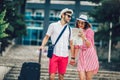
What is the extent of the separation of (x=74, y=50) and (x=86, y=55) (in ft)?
0.93

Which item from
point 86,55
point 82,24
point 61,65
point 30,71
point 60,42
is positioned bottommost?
point 30,71

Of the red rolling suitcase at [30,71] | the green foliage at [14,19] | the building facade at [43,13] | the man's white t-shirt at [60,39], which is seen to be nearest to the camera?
the red rolling suitcase at [30,71]

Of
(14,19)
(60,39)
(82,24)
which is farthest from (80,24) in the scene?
(14,19)

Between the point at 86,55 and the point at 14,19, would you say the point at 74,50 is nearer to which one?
the point at 86,55

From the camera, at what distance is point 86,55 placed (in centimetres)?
840

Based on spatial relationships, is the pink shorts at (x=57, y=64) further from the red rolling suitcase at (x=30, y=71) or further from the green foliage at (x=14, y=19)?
the green foliage at (x=14, y=19)

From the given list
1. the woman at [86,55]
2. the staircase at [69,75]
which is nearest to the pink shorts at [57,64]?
the woman at [86,55]

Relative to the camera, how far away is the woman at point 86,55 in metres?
8.27

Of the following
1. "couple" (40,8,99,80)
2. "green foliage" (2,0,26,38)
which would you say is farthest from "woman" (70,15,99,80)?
"green foliage" (2,0,26,38)

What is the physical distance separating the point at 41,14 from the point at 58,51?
33465mm

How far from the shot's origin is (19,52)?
32094 mm

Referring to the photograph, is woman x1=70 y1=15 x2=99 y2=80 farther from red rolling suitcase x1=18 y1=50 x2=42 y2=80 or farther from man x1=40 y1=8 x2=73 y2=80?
red rolling suitcase x1=18 y1=50 x2=42 y2=80

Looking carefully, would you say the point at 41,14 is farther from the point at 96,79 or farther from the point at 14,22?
the point at 96,79

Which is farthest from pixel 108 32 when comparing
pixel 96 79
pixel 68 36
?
pixel 68 36
